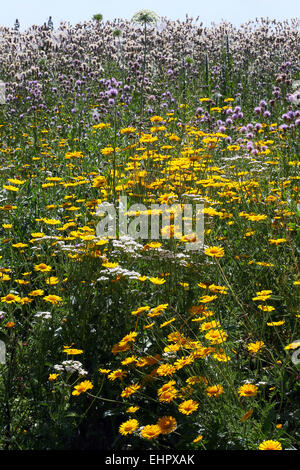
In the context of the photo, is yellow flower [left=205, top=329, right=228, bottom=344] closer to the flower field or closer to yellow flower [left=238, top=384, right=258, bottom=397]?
the flower field

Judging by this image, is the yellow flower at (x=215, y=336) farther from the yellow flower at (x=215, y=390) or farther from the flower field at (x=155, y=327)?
the yellow flower at (x=215, y=390)

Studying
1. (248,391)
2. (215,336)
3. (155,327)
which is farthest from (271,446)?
(155,327)

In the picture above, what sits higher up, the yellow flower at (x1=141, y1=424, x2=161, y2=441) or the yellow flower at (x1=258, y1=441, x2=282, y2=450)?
the yellow flower at (x1=258, y1=441, x2=282, y2=450)

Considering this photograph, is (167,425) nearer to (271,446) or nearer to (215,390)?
(215,390)

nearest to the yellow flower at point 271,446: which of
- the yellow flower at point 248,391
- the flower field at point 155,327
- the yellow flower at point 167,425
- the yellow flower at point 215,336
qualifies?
the flower field at point 155,327

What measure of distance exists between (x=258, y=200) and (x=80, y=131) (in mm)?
3914

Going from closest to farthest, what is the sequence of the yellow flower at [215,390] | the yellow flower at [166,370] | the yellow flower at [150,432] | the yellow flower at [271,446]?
the yellow flower at [271,446]
the yellow flower at [150,432]
the yellow flower at [215,390]
the yellow flower at [166,370]

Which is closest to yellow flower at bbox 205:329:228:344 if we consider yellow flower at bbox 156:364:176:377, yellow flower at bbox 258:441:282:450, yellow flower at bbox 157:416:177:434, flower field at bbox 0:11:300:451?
flower field at bbox 0:11:300:451

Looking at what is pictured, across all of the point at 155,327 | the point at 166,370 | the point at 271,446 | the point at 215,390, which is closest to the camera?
the point at 271,446

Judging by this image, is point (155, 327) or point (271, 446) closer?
point (271, 446)

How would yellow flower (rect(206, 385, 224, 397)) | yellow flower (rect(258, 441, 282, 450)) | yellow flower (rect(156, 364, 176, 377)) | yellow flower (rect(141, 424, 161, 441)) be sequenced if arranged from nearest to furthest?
yellow flower (rect(258, 441, 282, 450))
yellow flower (rect(141, 424, 161, 441))
yellow flower (rect(206, 385, 224, 397))
yellow flower (rect(156, 364, 176, 377))

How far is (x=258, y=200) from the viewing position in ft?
13.4

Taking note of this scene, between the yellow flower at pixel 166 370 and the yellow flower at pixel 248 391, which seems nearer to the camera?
the yellow flower at pixel 248 391

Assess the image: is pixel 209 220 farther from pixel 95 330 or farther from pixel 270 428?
pixel 270 428
